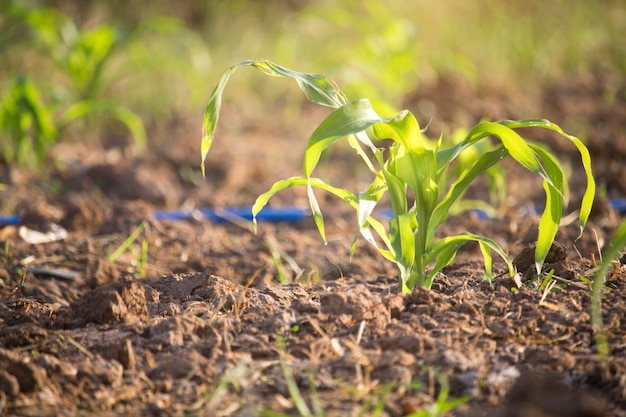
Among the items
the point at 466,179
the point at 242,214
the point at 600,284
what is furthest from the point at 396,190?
the point at 242,214

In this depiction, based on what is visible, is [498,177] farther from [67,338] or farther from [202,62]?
[202,62]

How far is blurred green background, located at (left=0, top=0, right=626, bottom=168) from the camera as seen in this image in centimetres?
381

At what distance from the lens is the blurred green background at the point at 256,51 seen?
3.81m

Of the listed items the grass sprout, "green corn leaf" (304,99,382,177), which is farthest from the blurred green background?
"green corn leaf" (304,99,382,177)

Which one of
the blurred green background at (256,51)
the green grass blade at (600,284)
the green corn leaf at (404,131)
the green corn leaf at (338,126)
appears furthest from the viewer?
the blurred green background at (256,51)

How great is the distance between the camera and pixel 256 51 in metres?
5.49

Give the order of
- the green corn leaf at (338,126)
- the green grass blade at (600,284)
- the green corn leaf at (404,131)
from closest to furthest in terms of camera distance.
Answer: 1. the green grass blade at (600,284)
2. the green corn leaf at (338,126)
3. the green corn leaf at (404,131)

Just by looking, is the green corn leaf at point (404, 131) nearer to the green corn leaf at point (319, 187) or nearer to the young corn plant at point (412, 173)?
the young corn plant at point (412, 173)

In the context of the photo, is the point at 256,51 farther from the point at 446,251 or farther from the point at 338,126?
the point at 338,126

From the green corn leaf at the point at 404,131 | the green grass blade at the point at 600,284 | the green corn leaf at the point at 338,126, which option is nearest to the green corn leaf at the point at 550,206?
the green grass blade at the point at 600,284

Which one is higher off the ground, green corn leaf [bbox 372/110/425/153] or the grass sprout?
green corn leaf [bbox 372/110/425/153]

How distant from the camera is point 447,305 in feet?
5.05

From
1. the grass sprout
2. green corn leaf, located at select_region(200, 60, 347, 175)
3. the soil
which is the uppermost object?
green corn leaf, located at select_region(200, 60, 347, 175)

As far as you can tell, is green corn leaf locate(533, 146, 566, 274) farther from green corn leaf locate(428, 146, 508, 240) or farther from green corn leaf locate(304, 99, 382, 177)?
green corn leaf locate(304, 99, 382, 177)
